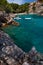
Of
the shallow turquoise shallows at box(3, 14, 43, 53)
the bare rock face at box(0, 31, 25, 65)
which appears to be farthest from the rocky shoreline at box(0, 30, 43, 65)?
the shallow turquoise shallows at box(3, 14, 43, 53)

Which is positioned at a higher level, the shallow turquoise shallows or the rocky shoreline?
the rocky shoreline

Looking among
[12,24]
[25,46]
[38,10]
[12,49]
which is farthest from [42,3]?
[12,49]

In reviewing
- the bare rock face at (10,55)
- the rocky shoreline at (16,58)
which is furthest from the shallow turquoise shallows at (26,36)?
the rocky shoreline at (16,58)

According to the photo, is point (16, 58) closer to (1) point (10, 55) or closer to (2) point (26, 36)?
(1) point (10, 55)

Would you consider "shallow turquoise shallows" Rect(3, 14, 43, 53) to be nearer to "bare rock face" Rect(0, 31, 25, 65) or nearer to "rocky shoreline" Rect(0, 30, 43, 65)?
"bare rock face" Rect(0, 31, 25, 65)

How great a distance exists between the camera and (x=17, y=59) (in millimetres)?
18469

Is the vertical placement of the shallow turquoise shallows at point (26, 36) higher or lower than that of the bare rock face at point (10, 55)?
lower

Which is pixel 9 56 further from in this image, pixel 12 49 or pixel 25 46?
pixel 25 46

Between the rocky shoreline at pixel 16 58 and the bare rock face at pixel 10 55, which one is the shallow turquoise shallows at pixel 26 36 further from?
the rocky shoreline at pixel 16 58

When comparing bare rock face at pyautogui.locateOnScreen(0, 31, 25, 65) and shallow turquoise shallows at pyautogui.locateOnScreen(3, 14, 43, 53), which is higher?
bare rock face at pyautogui.locateOnScreen(0, 31, 25, 65)

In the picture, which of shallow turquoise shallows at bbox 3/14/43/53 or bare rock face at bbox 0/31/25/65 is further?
shallow turquoise shallows at bbox 3/14/43/53

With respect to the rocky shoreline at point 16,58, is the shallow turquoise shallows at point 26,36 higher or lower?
lower

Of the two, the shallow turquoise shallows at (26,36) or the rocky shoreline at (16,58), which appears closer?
the rocky shoreline at (16,58)

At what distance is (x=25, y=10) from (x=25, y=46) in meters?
131
